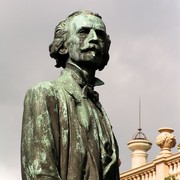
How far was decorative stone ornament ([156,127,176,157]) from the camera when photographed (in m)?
42.3

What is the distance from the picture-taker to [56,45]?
26.9 feet

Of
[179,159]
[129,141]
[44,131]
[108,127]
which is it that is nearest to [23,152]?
[44,131]

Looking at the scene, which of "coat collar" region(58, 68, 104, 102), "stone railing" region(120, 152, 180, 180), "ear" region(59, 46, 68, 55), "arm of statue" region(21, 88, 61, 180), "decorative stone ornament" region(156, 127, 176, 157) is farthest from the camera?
"decorative stone ornament" region(156, 127, 176, 157)

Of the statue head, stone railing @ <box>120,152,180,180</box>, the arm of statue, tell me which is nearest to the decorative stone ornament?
stone railing @ <box>120,152,180,180</box>

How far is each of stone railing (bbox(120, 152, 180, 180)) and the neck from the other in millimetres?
32764

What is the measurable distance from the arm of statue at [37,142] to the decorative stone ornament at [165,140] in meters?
34.6

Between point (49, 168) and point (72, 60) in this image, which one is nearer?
point (49, 168)

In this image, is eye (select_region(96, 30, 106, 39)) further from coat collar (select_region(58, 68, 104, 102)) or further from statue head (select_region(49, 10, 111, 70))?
coat collar (select_region(58, 68, 104, 102))

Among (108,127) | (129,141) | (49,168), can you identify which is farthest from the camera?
(129,141)

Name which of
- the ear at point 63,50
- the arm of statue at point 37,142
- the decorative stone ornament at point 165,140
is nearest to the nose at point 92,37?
the ear at point 63,50

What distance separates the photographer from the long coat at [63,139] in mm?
7648

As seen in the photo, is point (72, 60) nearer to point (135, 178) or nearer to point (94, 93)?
point (94, 93)

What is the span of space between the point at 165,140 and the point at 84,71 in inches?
1354

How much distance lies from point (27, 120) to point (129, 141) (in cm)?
3854
